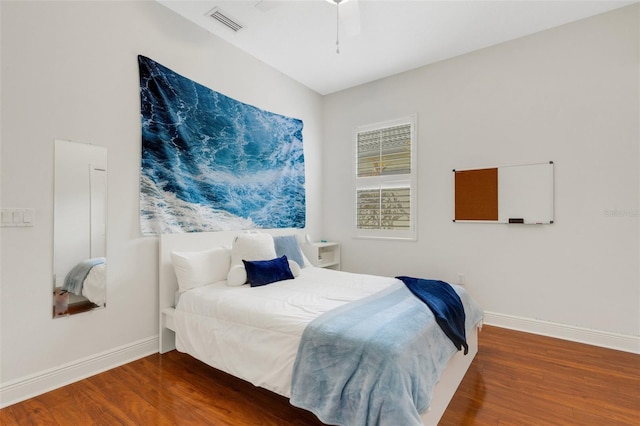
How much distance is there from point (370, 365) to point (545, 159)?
2806 millimetres

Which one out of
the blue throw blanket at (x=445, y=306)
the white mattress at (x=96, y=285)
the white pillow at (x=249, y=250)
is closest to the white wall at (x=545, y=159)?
the blue throw blanket at (x=445, y=306)

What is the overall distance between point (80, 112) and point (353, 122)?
121 inches

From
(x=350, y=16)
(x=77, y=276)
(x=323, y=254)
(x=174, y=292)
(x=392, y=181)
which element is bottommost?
(x=174, y=292)

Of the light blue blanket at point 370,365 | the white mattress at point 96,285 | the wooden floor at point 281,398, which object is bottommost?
the wooden floor at point 281,398

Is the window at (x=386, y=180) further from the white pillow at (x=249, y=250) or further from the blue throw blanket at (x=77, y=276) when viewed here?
the blue throw blanket at (x=77, y=276)

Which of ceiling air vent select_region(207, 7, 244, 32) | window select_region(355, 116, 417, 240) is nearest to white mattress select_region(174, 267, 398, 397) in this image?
window select_region(355, 116, 417, 240)

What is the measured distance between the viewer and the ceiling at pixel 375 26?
2.67 meters

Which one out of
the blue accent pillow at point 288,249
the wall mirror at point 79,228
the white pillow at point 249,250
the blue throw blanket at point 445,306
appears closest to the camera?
the blue throw blanket at point 445,306

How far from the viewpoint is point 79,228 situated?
222 cm

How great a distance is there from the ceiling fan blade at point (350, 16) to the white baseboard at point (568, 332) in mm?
3072

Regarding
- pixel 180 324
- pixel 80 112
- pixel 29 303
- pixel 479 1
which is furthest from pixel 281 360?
pixel 479 1

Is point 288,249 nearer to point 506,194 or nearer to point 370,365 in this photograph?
point 370,365

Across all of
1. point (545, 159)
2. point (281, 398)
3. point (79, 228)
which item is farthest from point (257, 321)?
point (545, 159)

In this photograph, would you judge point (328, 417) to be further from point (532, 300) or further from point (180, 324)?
point (532, 300)
